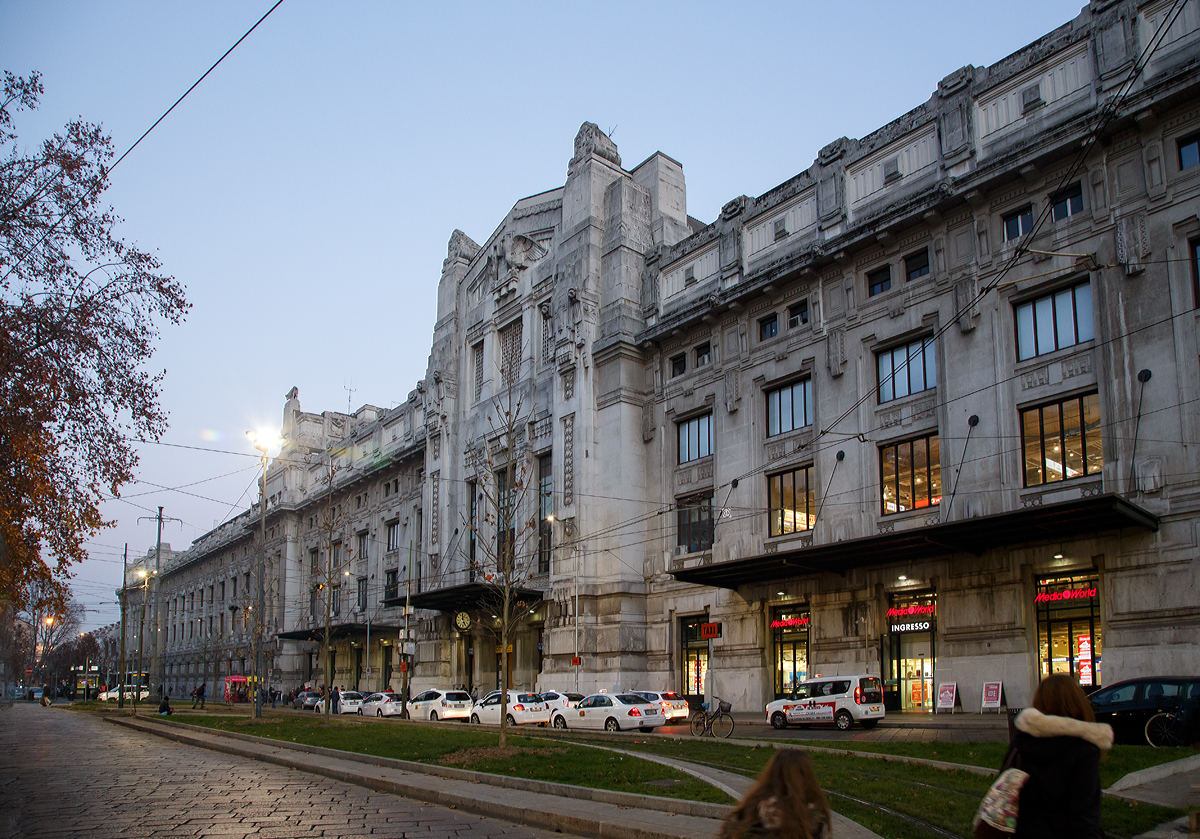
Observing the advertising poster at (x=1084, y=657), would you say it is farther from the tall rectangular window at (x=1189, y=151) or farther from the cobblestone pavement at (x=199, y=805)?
the cobblestone pavement at (x=199, y=805)

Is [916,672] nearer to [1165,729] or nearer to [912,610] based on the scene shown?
[912,610]

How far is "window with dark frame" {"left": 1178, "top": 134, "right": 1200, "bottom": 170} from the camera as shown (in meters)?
27.3

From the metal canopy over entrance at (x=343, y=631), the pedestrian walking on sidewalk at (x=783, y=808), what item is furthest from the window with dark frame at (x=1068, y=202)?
the metal canopy over entrance at (x=343, y=631)

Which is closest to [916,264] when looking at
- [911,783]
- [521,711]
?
[521,711]

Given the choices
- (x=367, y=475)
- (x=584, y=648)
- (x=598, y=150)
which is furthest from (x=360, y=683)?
(x=598, y=150)

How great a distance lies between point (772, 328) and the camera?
40219 millimetres

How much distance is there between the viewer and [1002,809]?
17.6 ft

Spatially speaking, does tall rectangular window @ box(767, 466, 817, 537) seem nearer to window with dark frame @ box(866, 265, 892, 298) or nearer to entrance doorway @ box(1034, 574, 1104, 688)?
window with dark frame @ box(866, 265, 892, 298)

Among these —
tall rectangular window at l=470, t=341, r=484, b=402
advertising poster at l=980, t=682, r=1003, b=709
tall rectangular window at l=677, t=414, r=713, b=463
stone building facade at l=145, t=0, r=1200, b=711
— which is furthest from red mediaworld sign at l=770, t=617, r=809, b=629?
tall rectangular window at l=470, t=341, r=484, b=402

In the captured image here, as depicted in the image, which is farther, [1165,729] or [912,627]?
[912,627]

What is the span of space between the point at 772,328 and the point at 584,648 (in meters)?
16.8

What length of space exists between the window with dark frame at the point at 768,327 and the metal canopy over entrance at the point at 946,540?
10036 mm

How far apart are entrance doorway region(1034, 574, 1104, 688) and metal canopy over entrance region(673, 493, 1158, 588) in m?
1.55

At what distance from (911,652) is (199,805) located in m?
25.3
